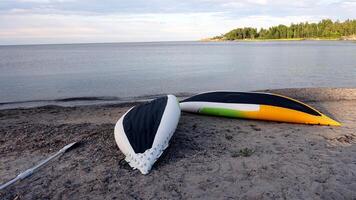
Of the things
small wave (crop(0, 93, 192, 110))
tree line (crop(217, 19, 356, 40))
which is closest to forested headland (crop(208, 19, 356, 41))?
tree line (crop(217, 19, 356, 40))

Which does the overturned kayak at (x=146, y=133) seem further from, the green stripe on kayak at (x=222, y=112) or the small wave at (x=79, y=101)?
the small wave at (x=79, y=101)

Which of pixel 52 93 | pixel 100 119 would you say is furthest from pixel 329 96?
pixel 52 93

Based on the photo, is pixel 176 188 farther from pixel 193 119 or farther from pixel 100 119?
pixel 100 119

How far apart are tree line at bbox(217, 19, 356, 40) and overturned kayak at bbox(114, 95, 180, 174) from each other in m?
121

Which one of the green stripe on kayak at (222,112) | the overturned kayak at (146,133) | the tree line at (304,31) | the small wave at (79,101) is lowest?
the small wave at (79,101)

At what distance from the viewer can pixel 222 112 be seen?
7.18 m

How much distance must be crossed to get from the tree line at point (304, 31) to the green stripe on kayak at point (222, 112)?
119 m

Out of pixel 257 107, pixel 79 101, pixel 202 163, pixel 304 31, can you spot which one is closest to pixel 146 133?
pixel 202 163

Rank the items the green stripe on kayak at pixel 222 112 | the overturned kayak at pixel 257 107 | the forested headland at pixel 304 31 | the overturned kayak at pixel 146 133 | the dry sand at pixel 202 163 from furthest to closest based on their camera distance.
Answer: the forested headland at pixel 304 31, the green stripe on kayak at pixel 222 112, the overturned kayak at pixel 257 107, the overturned kayak at pixel 146 133, the dry sand at pixel 202 163

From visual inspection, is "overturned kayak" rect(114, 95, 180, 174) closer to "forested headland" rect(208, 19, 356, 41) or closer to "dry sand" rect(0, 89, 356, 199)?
"dry sand" rect(0, 89, 356, 199)

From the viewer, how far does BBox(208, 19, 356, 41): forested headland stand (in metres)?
114

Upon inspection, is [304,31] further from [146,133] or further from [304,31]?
[146,133]

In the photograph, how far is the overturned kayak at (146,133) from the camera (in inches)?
182

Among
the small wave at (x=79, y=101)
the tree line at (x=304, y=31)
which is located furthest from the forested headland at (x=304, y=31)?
the small wave at (x=79, y=101)
